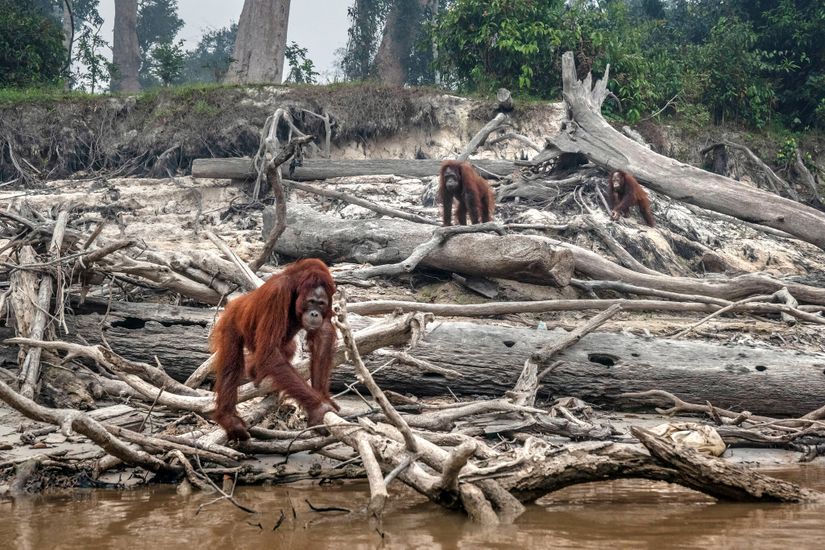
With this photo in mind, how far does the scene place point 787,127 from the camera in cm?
1752

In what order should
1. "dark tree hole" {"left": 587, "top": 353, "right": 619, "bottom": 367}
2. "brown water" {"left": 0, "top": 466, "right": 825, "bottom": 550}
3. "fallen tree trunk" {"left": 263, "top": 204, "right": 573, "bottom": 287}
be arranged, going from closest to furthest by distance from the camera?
"brown water" {"left": 0, "top": 466, "right": 825, "bottom": 550} → "dark tree hole" {"left": 587, "top": 353, "right": 619, "bottom": 367} → "fallen tree trunk" {"left": 263, "top": 204, "right": 573, "bottom": 287}

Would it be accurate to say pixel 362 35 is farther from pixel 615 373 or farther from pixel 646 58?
pixel 615 373

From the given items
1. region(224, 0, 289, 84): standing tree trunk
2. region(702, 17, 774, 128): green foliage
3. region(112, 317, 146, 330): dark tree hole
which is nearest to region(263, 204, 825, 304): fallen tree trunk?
region(112, 317, 146, 330): dark tree hole

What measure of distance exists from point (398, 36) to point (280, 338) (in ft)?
69.8

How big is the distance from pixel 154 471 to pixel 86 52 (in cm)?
1866

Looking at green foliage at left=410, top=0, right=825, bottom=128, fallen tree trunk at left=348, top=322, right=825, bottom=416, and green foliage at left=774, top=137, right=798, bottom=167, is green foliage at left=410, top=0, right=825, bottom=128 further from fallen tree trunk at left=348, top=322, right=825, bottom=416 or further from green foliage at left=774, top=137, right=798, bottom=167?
fallen tree trunk at left=348, top=322, right=825, bottom=416

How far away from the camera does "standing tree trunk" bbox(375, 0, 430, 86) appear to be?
1001 inches

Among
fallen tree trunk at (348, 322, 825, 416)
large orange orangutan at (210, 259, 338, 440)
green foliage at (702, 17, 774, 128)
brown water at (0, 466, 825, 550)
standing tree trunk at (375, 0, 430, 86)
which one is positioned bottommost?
brown water at (0, 466, 825, 550)

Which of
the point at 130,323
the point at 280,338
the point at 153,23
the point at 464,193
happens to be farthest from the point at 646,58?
the point at 153,23

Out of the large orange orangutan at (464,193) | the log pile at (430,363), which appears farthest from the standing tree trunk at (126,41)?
the large orange orangutan at (464,193)

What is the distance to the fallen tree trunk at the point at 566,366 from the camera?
722cm

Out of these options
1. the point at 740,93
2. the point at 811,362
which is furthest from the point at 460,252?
the point at 740,93

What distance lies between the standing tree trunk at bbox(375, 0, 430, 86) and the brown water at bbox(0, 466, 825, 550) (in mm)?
21233

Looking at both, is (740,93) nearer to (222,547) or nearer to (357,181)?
(357,181)
